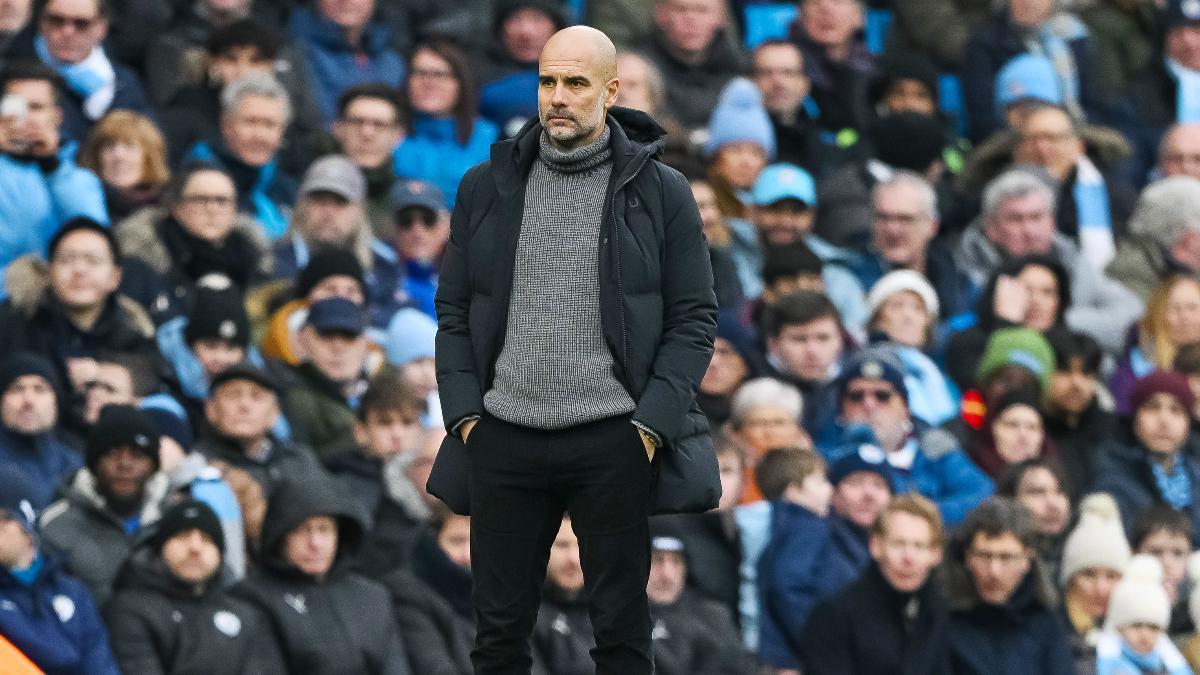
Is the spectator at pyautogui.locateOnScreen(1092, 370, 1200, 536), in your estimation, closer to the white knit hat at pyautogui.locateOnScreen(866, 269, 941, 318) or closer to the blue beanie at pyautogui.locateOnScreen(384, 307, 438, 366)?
the white knit hat at pyautogui.locateOnScreen(866, 269, 941, 318)

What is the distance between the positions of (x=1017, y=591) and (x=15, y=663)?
17.1ft

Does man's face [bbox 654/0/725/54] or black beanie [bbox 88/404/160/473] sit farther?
man's face [bbox 654/0/725/54]

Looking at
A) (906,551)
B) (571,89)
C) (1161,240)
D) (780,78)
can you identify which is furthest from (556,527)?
(1161,240)

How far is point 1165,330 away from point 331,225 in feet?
14.4

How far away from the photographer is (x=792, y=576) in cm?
1246

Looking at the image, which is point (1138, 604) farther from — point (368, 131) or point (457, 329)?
point (457, 329)

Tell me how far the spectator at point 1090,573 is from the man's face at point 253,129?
13.9 feet

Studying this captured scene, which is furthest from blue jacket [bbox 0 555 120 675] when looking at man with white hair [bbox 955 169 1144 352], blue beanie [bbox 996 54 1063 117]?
blue beanie [bbox 996 54 1063 117]

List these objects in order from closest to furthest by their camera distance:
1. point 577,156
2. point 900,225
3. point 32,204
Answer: point 577,156
point 32,204
point 900,225

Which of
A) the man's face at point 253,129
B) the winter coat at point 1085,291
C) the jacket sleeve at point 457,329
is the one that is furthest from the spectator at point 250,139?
the jacket sleeve at point 457,329

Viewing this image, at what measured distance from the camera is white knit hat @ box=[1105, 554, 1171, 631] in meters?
12.5

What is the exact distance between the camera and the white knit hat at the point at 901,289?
1452 cm

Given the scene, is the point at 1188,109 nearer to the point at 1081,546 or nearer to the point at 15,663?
the point at 1081,546

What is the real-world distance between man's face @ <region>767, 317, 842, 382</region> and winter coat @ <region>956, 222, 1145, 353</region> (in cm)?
174
